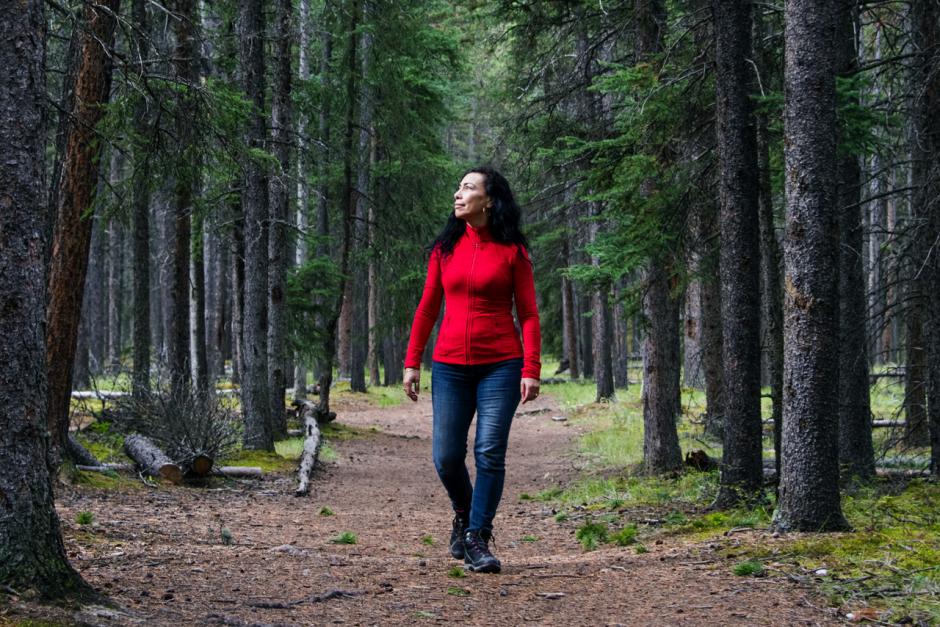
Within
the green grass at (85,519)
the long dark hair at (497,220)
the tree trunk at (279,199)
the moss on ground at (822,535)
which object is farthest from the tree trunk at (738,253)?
the tree trunk at (279,199)

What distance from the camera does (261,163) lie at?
9.52m

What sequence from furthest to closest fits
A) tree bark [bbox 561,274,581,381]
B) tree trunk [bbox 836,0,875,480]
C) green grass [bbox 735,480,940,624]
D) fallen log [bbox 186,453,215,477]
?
tree bark [bbox 561,274,581,381] < fallen log [bbox 186,453,215,477] < tree trunk [bbox 836,0,875,480] < green grass [bbox 735,480,940,624]

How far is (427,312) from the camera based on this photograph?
6.14 metres

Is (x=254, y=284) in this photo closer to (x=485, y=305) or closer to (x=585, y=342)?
(x=485, y=305)

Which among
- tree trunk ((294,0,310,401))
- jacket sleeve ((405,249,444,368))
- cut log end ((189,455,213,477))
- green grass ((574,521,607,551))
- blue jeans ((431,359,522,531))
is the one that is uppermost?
tree trunk ((294,0,310,401))

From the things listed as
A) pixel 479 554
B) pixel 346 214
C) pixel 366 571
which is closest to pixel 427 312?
pixel 479 554

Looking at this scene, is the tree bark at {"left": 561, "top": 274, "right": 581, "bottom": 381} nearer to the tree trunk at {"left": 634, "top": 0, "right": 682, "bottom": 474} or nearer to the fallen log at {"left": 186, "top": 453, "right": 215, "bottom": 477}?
the tree trunk at {"left": 634, "top": 0, "right": 682, "bottom": 474}

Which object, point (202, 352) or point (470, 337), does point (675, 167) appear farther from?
point (202, 352)

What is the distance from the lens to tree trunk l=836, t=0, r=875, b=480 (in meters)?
9.45

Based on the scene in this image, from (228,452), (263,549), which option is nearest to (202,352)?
(228,452)

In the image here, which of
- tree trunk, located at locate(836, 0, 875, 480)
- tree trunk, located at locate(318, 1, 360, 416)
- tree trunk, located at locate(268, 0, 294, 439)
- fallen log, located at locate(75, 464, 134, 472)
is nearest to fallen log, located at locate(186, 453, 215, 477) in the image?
fallen log, located at locate(75, 464, 134, 472)

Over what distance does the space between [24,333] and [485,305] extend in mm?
2749

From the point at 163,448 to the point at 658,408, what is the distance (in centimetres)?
616

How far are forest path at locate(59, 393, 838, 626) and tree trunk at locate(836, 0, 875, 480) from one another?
325 centimetres
